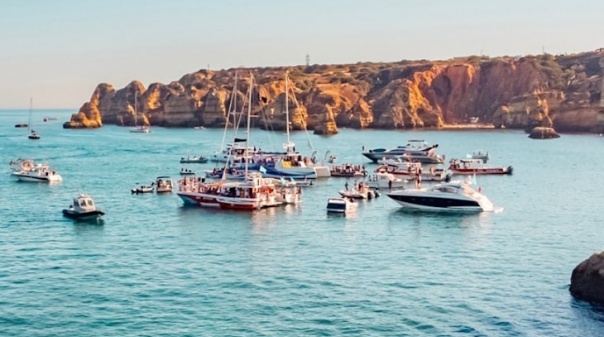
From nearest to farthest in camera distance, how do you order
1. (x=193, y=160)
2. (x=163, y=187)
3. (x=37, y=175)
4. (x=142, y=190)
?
(x=142, y=190) < (x=163, y=187) < (x=37, y=175) < (x=193, y=160)

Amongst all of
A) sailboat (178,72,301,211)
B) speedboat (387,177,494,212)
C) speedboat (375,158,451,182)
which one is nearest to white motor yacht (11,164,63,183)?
sailboat (178,72,301,211)

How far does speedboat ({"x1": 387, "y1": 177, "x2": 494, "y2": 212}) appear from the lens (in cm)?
7275

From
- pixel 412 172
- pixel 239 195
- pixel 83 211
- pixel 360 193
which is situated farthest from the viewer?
pixel 412 172

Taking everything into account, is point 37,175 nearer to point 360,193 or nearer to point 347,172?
point 347,172

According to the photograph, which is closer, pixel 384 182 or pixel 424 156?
pixel 384 182

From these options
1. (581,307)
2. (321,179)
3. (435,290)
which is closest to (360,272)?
(435,290)

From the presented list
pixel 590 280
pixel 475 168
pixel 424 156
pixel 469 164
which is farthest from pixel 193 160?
pixel 590 280

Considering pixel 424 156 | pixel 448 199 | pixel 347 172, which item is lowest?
pixel 347 172

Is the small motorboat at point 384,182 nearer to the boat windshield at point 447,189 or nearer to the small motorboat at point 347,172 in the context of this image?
the small motorboat at point 347,172

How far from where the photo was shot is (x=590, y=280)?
40.2 meters

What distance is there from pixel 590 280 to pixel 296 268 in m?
17.4

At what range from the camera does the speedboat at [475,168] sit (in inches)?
4375

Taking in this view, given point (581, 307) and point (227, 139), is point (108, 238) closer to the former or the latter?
point (581, 307)

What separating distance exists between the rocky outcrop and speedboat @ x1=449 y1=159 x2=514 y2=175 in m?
69.2
